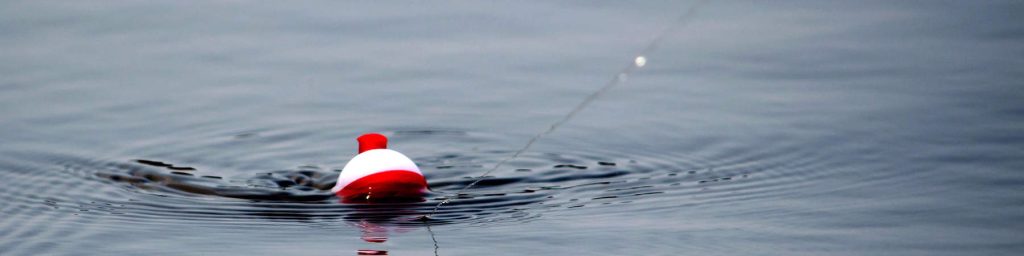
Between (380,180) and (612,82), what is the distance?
2.95m

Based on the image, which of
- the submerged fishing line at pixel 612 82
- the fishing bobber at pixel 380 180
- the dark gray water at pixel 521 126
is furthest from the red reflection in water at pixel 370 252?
the fishing bobber at pixel 380 180

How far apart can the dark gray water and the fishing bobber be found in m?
0.12

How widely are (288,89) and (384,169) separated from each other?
2852 millimetres

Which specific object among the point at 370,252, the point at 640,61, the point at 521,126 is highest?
the point at 640,61

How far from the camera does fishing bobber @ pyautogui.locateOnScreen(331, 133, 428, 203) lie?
6.45 metres

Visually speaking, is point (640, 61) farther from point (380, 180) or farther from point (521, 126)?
point (380, 180)

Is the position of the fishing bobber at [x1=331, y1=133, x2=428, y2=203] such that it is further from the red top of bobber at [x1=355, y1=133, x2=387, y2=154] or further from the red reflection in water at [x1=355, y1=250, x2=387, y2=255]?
the red reflection in water at [x1=355, y1=250, x2=387, y2=255]

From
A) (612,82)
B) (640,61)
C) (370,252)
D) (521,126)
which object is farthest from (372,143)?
(640,61)

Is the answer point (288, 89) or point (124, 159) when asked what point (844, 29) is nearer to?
point (288, 89)

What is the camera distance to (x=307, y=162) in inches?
301

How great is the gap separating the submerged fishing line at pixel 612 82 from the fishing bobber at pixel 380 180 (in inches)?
6.8

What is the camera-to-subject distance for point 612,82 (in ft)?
29.7

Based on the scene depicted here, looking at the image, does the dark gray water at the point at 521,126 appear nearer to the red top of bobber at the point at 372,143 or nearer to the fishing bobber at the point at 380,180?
the fishing bobber at the point at 380,180

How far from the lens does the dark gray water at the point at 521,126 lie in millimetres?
5902
